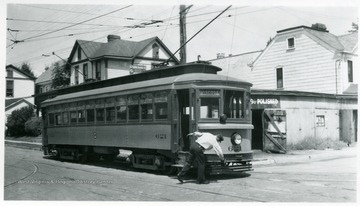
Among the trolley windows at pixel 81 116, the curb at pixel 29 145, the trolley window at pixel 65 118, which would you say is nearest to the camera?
the trolley windows at pixel 81 116

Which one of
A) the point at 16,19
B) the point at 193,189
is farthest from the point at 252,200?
the point at 16,19

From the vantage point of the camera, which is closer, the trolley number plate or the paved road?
the paved road

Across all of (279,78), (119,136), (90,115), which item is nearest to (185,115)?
(119,136)

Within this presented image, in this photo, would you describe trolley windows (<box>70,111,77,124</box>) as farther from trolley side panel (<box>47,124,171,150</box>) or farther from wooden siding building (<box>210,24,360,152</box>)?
wooden siding building (<box>210,24,360,152</box>)

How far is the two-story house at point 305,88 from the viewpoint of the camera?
65.2 ft

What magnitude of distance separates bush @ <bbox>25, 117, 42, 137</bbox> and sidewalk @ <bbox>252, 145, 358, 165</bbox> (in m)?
20.1

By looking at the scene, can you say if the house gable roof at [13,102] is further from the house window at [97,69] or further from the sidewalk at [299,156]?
the sidewalk at [299,156]

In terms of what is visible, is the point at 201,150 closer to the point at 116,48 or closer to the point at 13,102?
the point at 116,48

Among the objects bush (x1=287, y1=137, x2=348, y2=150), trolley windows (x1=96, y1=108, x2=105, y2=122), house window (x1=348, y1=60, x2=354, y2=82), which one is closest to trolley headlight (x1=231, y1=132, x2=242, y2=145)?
trolley windows (x1=96, y1=108, x2=105, y2=122)

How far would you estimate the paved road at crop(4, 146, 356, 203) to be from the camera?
9.63 meters

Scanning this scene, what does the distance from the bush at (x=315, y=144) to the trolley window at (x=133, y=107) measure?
29.2 feet

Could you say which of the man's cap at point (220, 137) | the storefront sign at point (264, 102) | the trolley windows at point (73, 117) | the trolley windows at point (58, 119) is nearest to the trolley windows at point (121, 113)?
the trolley windows at point (73, 117)

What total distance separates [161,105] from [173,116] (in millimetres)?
652

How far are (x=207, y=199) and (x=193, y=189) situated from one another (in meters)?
1.16
